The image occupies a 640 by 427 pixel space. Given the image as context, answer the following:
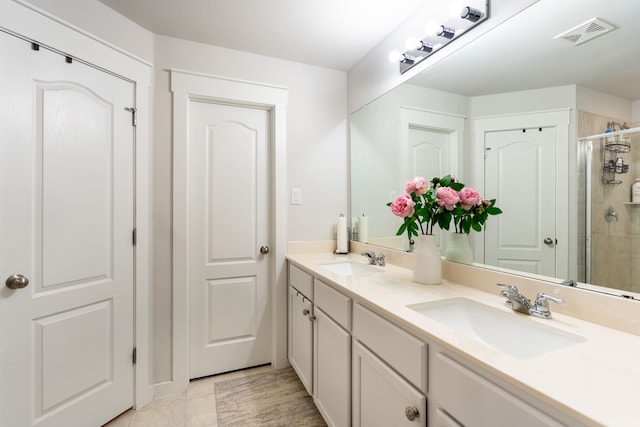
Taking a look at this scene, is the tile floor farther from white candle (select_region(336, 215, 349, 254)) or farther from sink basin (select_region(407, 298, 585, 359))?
sink basin (select_region(407, 298, 585, 359))

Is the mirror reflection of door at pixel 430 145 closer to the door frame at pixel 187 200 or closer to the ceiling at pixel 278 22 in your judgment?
the ceiling at pixel 278 22

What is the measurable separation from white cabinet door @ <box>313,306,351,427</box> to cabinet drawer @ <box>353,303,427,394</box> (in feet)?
0.50

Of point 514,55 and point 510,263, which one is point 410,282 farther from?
point 514,55

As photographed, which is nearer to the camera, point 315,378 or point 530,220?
point 530,220

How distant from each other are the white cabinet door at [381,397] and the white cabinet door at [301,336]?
0.53 meters

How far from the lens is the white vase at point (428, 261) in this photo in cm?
135

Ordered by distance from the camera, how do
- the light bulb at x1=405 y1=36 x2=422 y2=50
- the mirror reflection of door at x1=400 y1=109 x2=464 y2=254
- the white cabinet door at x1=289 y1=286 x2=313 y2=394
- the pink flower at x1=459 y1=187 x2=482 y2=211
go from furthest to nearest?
the white cabinet door at x1=289 y1=286 x2=313 y2=394
the light bulb at x1=405 y1=36 x2=422 y2=50
the mirror reflection of door at x1=400 y1=109 x2=464 y2=254
the pink flower at x1=459 y1=187 x2=482 y2=211

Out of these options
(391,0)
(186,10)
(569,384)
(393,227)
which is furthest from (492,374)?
(186,10)

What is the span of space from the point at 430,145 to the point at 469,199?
1.60 ft

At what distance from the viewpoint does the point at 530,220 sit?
3.75 ft

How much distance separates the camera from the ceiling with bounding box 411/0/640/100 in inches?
34.3

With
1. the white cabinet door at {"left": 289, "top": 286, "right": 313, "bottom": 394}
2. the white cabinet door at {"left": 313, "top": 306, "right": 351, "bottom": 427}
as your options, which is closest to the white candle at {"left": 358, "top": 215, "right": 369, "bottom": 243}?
the white cabinet door at {"left": 289, "top": 286, "right": 313, "bottom": 394}

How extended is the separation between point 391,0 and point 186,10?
3.79ft

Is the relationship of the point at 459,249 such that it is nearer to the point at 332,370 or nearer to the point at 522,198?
the point at 522,198
